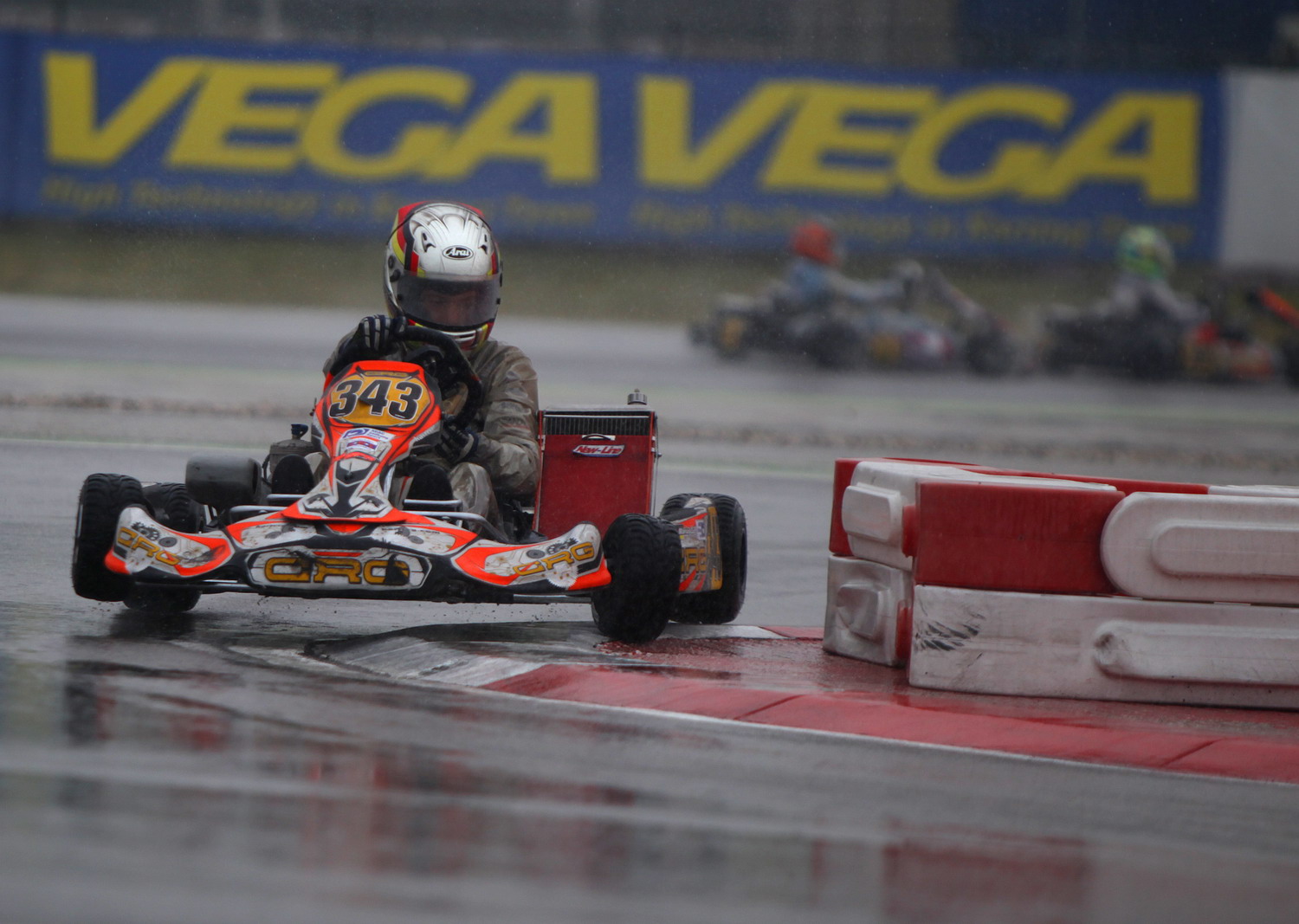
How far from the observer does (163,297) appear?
2203 centimetres

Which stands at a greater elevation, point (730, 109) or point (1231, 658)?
point (730, 109)

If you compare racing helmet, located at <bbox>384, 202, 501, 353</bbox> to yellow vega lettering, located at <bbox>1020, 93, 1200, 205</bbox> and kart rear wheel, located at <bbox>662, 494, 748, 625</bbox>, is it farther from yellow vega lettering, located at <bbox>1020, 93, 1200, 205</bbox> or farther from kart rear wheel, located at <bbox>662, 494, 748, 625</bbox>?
→ yellow vega lettering, located at <bbox>1020, 93, 1200, 205</bbox>

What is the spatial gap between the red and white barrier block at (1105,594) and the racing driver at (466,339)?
145 cm

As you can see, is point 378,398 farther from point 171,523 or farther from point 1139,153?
point 1139,153

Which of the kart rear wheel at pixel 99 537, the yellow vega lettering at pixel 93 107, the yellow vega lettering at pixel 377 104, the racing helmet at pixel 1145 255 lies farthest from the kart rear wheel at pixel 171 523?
the yellow vega lettering at pixel 93 107

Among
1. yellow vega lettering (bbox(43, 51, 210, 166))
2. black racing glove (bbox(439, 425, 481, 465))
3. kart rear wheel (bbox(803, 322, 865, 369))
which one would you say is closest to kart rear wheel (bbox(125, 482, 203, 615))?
black racing glove (bbox(439, 425, 481, 465))

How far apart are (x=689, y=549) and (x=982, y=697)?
4.09 feet

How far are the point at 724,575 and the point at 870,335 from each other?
13046 mm

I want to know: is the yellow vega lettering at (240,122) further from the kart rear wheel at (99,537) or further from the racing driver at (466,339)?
the kart rear wheel at (99,537)

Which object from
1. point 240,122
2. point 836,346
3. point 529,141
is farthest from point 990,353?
point 240,122

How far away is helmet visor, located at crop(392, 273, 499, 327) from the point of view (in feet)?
21.4

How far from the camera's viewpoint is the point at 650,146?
22.0 m

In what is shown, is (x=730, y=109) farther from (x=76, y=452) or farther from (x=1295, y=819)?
(x=1295, y=819)

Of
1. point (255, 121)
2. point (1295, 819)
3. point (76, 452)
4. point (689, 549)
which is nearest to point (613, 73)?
point (255, 121)
